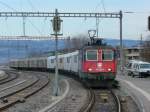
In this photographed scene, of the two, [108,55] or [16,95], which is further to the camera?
[108,55]

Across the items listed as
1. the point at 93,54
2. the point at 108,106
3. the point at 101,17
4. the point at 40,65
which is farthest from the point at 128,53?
the point at 108,106

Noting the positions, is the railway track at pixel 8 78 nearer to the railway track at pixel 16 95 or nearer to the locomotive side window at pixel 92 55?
the railway track at pixel 16 95

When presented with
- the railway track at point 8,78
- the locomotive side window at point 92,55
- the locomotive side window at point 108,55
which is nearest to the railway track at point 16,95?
the locomotive side window at point 92,55

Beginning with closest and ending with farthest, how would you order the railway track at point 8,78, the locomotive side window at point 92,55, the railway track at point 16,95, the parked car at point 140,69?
the railway track at point 16,95, the locomotive side window at point 92,55, the railway track at point 8,78, the parked car at point 140,69

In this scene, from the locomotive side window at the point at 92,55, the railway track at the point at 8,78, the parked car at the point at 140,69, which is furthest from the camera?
the parked car at the point at 140,69

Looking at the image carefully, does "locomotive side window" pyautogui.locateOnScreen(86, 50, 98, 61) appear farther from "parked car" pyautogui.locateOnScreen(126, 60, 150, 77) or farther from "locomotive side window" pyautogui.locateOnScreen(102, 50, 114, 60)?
"parked car" pyautogui.locateOnScreen(126, 60, 150, 77)

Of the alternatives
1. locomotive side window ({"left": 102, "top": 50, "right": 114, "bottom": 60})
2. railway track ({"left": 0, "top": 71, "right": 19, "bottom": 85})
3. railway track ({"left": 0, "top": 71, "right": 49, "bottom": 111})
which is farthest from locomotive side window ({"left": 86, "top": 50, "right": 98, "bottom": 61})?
railway track ({"left": 0, "top": 71, "right": 19, "bottom": 85})

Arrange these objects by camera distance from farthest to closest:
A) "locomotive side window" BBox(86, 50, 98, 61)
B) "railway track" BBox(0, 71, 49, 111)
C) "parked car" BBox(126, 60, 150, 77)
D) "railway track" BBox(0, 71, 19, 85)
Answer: "parked car" BBox(126, 60, 150, 77), "railway track" BBox(0, 71, 19, 85), "locomotive side window" BBox(86, 50, 98, 61), "railway track" BBox(0, 71, 49, 111)

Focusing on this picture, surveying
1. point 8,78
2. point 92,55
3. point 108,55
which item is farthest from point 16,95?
point 8,78

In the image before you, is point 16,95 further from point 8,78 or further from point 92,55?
point 8,78

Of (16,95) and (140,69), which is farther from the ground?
(140,69)

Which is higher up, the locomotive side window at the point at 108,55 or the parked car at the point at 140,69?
the locomotive side window at the point at 108,55

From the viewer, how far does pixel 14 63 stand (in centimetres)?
11144

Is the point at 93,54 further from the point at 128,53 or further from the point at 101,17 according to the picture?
the point at 128,53
